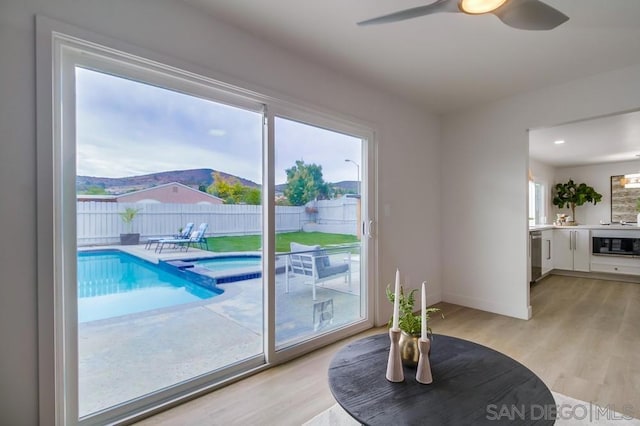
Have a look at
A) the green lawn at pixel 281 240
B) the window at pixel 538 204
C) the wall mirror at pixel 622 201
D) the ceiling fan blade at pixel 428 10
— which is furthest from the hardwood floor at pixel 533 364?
the wall mirror at pixel 622 201

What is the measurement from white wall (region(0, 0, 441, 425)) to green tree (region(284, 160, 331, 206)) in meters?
0.60

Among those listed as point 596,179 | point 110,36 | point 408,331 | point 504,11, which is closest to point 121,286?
point 110,36

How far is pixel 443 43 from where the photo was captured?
246 centimetres

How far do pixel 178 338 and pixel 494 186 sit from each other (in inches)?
148

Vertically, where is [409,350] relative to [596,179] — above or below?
below

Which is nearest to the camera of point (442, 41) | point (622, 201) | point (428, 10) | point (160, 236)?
point (428, 10)

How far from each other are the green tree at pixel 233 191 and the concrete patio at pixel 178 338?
43 cm

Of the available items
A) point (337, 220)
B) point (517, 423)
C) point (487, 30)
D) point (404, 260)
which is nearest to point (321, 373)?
point (337, 220)

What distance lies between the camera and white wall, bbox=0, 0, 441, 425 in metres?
1.45

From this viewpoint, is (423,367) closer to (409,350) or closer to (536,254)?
(409,350)

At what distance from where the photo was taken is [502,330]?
10.5ft

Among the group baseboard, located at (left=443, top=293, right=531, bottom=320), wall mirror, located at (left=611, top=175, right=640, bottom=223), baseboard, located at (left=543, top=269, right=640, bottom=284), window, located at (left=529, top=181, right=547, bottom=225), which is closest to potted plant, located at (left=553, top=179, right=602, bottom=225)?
wall mirror, located at (left=611, top=175, right=640, bottom=223)

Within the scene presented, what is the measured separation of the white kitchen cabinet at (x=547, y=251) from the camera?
5.39m

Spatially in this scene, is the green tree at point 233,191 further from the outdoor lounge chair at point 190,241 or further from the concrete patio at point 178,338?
the concrete patio at point 178,338
